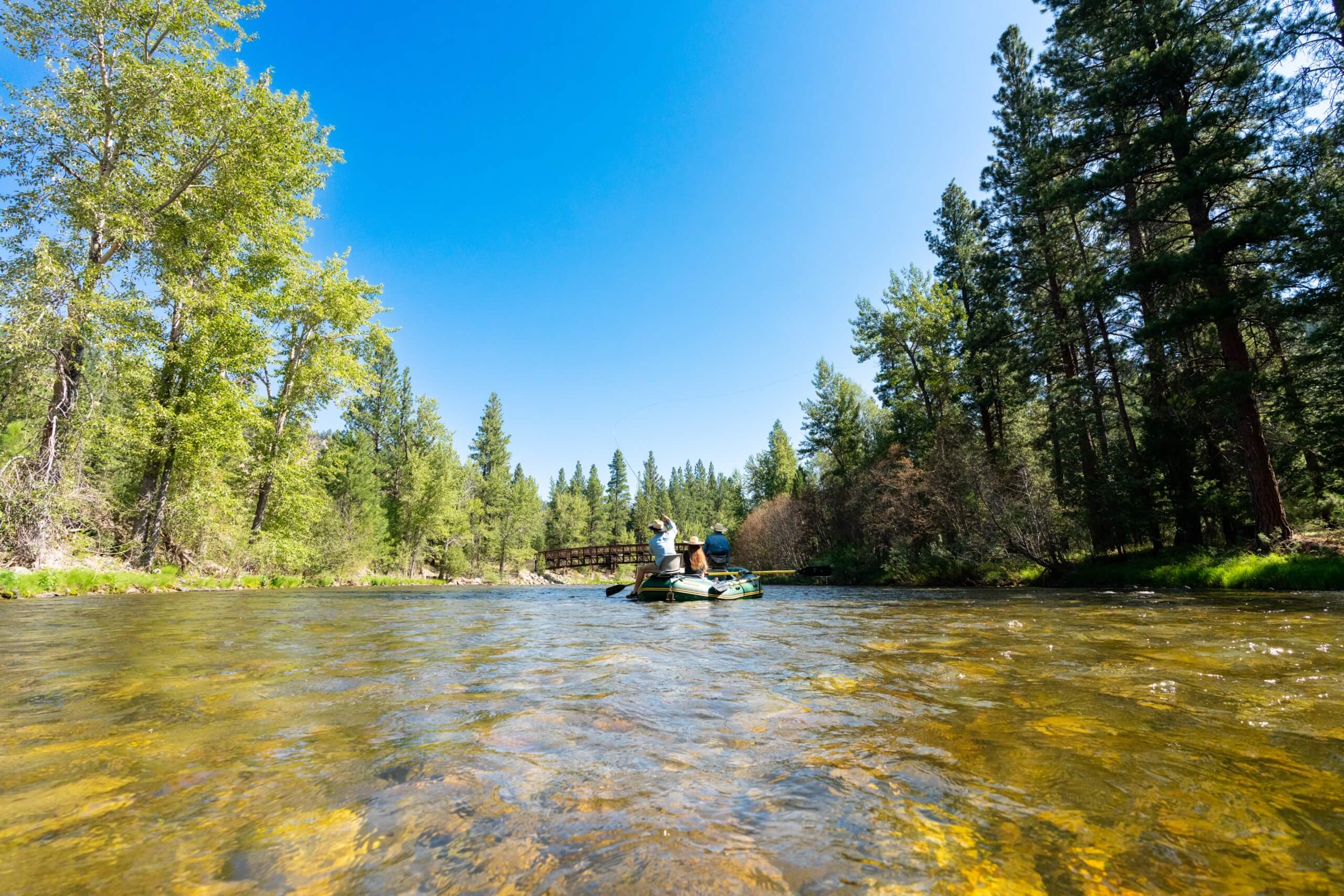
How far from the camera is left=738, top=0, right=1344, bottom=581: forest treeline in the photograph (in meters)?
11.7

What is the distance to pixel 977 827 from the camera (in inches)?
74.6

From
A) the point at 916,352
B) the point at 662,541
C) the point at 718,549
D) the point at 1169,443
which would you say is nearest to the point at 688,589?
the point at 662,541

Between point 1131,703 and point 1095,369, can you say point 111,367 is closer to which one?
point 1131,703

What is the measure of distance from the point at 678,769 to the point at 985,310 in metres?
22.9

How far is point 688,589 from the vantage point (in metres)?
12.6

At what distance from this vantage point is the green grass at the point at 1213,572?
10.5 metres

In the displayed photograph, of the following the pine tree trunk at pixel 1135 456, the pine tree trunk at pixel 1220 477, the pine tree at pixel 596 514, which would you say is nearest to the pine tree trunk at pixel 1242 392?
the pine tree trunk at pixel 1220 477

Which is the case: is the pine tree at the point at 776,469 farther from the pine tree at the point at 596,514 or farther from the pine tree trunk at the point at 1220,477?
the pine tree trunk at the point at 1220,477

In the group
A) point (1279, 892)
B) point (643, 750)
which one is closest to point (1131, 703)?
point (1279, 892)

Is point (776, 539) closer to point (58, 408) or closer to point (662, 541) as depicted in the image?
point (662, 541)

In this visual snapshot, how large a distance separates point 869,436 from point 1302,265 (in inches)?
1065

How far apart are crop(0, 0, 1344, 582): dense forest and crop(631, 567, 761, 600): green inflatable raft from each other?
964 centimetres

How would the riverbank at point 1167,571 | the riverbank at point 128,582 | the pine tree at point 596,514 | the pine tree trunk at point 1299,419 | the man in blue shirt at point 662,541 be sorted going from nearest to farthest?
1. the riverbank at point 1167,571
2. the riverbank at point 128,582
3. the pine tree trunk at point 1299,419
4. the man in blue shirt at point 662,541
5. the pine tree at point 596,514

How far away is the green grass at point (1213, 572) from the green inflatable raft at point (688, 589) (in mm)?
9780
